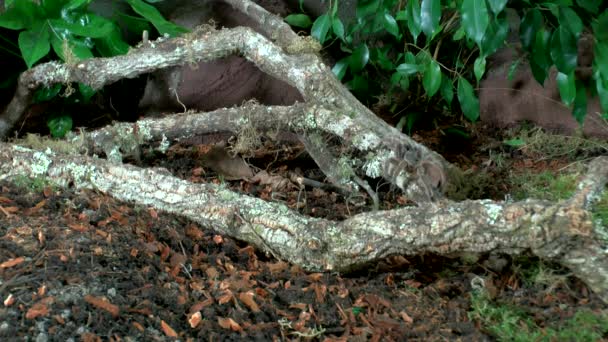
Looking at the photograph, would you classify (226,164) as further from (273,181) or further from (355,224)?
(355,224)

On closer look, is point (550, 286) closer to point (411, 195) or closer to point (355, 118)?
point (411, 195)

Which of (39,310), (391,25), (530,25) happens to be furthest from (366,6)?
(39,310)

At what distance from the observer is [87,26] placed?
289cm

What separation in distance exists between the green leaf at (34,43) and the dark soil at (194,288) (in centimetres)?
79

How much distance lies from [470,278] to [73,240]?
3.72ft

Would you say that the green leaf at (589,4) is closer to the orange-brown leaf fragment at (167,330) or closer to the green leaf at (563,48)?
the green leaf at (563,48)

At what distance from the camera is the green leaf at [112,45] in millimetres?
3014

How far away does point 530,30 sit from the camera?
2.29 metres

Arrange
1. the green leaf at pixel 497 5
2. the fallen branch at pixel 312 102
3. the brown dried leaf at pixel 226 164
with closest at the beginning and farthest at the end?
the green leaf at pixel 497 5, the fallen branch at pixel 312 102, the brown dried leaf at pixel 226 164

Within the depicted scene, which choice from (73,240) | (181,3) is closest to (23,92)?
(181,3)

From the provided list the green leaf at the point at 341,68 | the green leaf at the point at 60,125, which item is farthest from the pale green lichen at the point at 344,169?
the green leaf at the point at 60,125

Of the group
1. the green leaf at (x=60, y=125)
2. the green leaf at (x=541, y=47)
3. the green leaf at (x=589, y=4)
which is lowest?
the green leaf at (x=60, y=125)

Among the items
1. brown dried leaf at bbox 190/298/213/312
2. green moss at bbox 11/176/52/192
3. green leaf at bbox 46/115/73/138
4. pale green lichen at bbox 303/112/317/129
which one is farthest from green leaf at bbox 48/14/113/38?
brown dried leaf at bbox 190/298/213/312

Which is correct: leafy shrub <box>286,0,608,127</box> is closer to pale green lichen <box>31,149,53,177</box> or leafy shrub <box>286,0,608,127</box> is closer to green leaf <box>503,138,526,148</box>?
green leaf <box>503,138,526,148</box>
